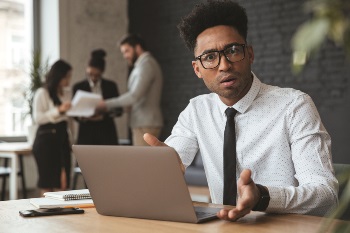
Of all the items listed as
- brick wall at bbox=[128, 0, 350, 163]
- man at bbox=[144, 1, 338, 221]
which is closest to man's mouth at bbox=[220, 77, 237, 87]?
man at bbox=[144, 1, 338, 221]

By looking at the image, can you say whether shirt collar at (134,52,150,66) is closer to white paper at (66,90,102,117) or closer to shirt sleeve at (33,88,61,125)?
white paper at (66,90,102,117)

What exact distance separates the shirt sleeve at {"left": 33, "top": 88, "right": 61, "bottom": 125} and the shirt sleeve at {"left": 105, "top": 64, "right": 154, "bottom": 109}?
0.55 meters

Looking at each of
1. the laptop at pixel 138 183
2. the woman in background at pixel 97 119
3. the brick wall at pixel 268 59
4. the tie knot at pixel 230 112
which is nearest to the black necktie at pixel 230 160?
the tie knot at pixel 230 112

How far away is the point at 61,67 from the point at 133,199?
3636 millimetres

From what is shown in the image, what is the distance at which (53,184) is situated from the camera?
182 inches

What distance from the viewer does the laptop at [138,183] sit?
45.9 inches

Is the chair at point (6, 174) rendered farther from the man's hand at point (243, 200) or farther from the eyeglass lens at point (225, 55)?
the man's hand at point (243, 200)

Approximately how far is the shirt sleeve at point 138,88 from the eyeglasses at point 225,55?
10.8 ft

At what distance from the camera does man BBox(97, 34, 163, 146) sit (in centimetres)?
495

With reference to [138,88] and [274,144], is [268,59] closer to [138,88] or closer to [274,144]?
[138,88]

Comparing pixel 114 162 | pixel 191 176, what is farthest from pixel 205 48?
pixel 191 176

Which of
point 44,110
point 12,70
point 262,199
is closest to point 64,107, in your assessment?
point 44,110

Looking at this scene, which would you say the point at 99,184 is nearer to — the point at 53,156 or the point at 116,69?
the point at 53,156

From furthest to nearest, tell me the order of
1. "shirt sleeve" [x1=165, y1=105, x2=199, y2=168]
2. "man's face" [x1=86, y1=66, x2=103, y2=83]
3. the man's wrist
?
1. "man's face" [x1=86, y1=66, x2=103, y2=83]
2. "shirt sleeve" [x1=165, y1=105, x2=199, y2=168]
3. the man's wrist
